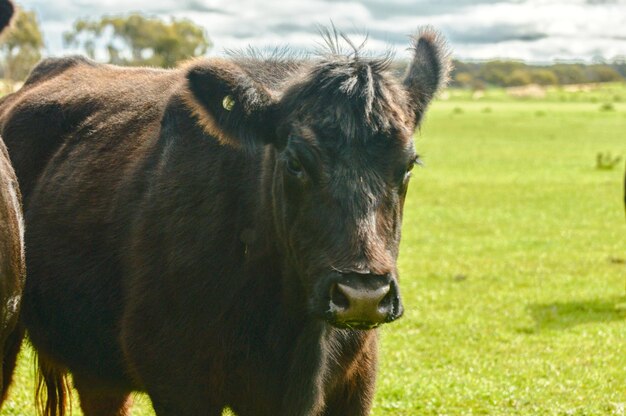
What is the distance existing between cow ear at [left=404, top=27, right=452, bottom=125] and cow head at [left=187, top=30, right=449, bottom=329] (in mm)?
22

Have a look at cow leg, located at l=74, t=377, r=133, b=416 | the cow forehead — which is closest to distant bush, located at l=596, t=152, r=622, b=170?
cow leg, located at l=74, t=377, r=133, b=416

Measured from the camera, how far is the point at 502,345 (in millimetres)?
10141

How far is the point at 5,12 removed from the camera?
15.7 feet

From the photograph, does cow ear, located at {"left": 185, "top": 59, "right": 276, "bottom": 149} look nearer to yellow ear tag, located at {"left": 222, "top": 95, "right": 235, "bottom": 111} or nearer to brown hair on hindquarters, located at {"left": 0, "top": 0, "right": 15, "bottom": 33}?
yellow ear tag, located at {"left": 222, "top": 95, "right": 235, "bottom": 111}

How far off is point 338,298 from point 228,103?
1.29m

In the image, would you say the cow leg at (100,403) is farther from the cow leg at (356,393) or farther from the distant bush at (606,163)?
the distant bush at (606,163)

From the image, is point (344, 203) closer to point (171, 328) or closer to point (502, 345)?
point (171, 328)

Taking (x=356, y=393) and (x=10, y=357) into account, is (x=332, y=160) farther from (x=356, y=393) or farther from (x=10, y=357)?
(x=10, y=357)

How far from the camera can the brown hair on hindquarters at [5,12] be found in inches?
188

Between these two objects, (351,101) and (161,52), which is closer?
(351,101)

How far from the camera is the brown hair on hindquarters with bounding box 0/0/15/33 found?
4782mm

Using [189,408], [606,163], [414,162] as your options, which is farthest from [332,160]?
[606,163]

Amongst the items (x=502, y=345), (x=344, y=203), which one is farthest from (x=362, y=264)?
(x=502, y=345)

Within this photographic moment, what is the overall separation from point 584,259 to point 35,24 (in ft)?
209
